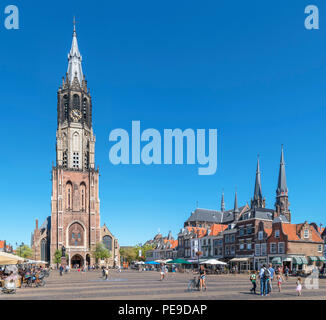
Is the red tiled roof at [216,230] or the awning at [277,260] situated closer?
the awning at [277,260]

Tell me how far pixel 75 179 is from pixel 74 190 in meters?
2.69

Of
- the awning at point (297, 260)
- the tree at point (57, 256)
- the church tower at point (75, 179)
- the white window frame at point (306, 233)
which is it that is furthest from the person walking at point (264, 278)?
the tree at point (57, 256)

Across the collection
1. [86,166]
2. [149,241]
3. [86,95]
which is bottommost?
[149,241]

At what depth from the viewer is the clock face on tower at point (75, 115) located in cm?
9975

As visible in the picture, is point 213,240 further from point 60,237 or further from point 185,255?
point 60,237

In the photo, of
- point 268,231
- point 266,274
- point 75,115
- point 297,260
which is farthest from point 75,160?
point 266,274

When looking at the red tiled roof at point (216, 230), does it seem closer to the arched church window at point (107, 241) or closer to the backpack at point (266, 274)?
the arched church window at point (107, 241)

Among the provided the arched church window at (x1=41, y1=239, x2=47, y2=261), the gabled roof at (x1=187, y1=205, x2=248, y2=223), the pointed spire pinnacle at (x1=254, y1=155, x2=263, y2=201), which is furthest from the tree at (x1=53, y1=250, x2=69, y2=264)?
the pointed spire pinnacle at (x1=254, y1=155, x2=263, y2=201)

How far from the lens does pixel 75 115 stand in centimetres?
10025

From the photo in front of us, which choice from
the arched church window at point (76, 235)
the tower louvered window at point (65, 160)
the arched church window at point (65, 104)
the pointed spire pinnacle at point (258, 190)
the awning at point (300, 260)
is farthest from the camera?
the pointed spire pinnacle at point (258, 190)
